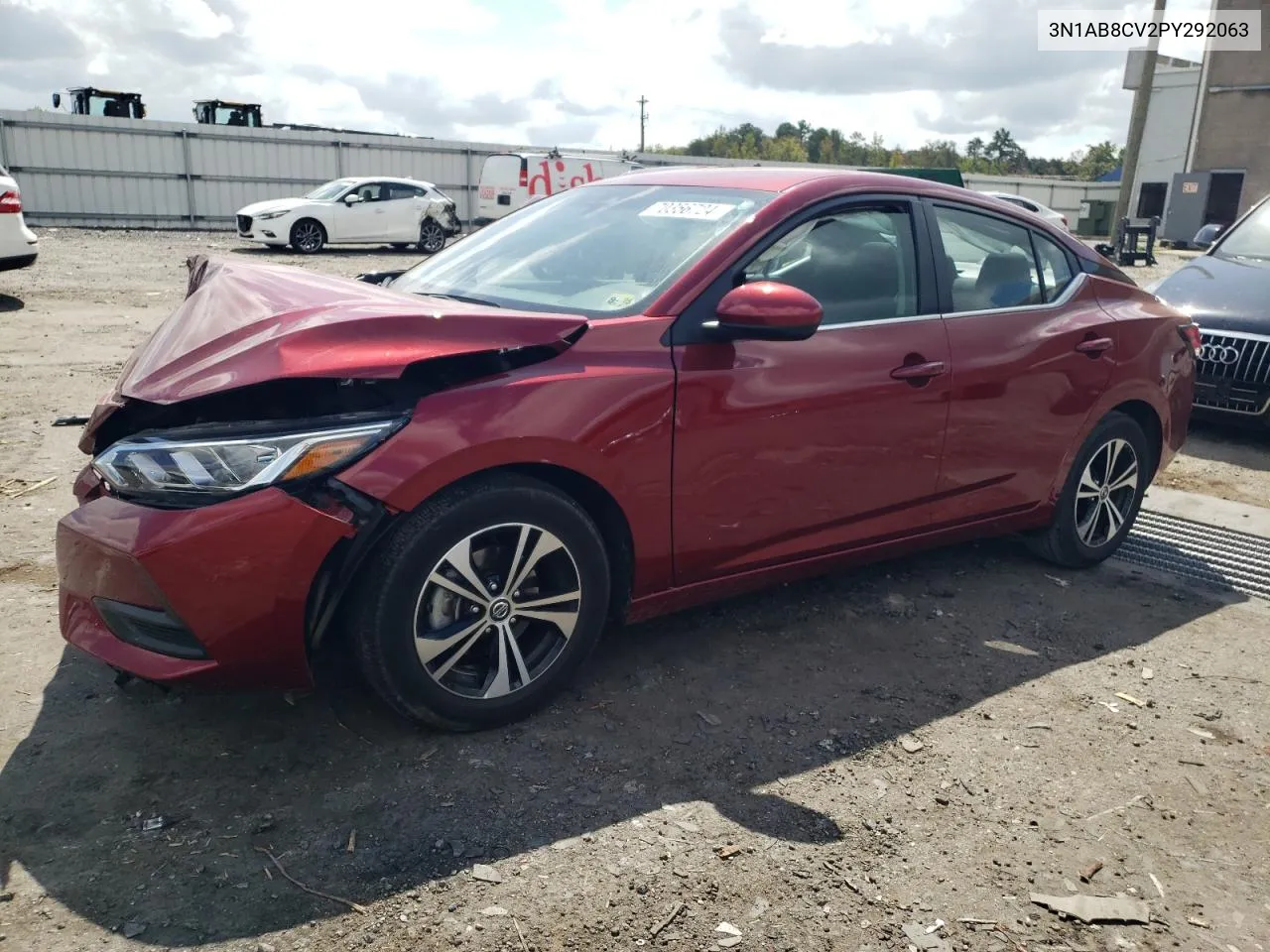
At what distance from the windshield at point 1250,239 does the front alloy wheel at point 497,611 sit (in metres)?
7.39

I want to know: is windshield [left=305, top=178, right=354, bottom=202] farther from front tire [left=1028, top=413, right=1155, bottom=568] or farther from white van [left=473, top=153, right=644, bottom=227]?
front tire [left=1028, top=413, right=1155, bottom=568]

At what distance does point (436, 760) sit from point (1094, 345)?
10.7 ft

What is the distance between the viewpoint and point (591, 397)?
3.06 metres

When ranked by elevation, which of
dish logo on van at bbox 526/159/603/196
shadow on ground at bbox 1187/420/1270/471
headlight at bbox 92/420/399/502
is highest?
dish logo on van at bbox 526/159/603/196

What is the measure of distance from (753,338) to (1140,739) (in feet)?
5.81

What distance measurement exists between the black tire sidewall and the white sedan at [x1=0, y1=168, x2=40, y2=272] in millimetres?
10442

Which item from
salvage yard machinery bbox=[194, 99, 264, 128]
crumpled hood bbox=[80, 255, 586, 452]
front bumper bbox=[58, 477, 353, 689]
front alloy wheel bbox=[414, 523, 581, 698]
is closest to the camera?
front bumper bbox=[58, 477, 353, 689]

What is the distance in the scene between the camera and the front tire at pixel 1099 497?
4684 mm

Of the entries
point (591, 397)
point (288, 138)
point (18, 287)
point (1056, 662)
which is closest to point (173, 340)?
point (591, 397)

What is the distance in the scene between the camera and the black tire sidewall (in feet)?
15.3

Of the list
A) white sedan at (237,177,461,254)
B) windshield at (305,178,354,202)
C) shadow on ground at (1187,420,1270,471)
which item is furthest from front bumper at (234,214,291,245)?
shadow on ground at (1187,420,1270,471)

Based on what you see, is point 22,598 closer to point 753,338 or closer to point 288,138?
point 753,338

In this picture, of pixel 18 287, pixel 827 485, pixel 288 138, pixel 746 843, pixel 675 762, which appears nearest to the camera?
pixel 746 843

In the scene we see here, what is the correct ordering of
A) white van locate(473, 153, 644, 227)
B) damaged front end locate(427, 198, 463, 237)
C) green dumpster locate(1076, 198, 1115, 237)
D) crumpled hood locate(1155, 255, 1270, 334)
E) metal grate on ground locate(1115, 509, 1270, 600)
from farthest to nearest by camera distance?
green dumpster locate(1076, 198, 1115, 237)
white van locate(473, 153, 644, 227)
damaged front end locate(427, 198, 463, 237)
crumpled hood locate(1155, 255, 1270, 334)
metal grate on ground locate(1115, 509, 1270, 600)
